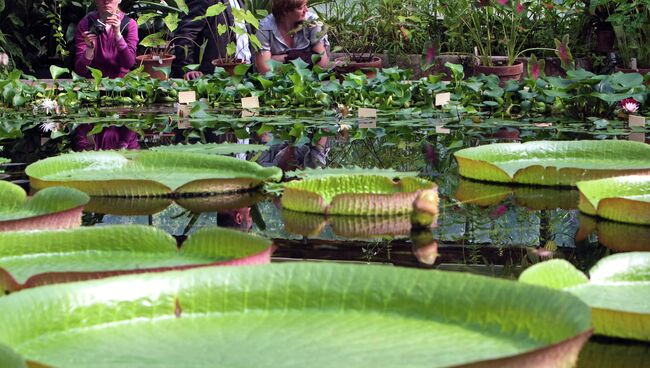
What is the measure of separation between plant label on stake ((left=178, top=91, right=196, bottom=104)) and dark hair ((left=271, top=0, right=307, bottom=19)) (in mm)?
2630

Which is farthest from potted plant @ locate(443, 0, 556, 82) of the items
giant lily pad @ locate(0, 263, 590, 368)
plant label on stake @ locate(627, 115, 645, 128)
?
giant lily pad @ locate(0, 263, 590, 368)

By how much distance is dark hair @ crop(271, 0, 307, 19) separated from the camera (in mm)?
8234

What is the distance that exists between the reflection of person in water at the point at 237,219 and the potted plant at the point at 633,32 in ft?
19.9

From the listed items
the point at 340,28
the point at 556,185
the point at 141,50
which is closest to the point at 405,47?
the point at 340,28

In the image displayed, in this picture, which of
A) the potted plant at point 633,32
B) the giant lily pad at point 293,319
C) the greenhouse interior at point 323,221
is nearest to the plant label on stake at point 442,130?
the greenhouse interior at point 323,221

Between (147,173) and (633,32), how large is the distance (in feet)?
19.6

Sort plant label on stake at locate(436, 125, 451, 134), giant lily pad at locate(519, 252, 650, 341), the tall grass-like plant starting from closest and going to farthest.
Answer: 1. giant lily pad at locate(519, 252, 650, 341)
2. plant label on stake at locate(436, 125, 451, 134)
3. the tall grass-like plant

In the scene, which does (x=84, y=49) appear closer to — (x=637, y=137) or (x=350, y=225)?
(x=637, y=137)

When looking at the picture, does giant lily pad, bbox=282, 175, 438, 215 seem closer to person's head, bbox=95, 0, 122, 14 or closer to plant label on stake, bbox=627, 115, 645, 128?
plant label on stake, bbox=627, 115, 645, 128

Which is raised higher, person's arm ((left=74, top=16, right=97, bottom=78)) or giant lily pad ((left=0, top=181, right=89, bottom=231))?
person's arm ((left=74, top=16, right=97, bottom=78))

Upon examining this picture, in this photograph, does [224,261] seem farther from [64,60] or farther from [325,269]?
[64,60]

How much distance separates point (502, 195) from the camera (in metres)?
3.19

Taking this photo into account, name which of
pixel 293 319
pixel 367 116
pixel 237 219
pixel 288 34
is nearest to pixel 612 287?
pixel 293 319

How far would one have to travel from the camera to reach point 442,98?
5441 millimetres
